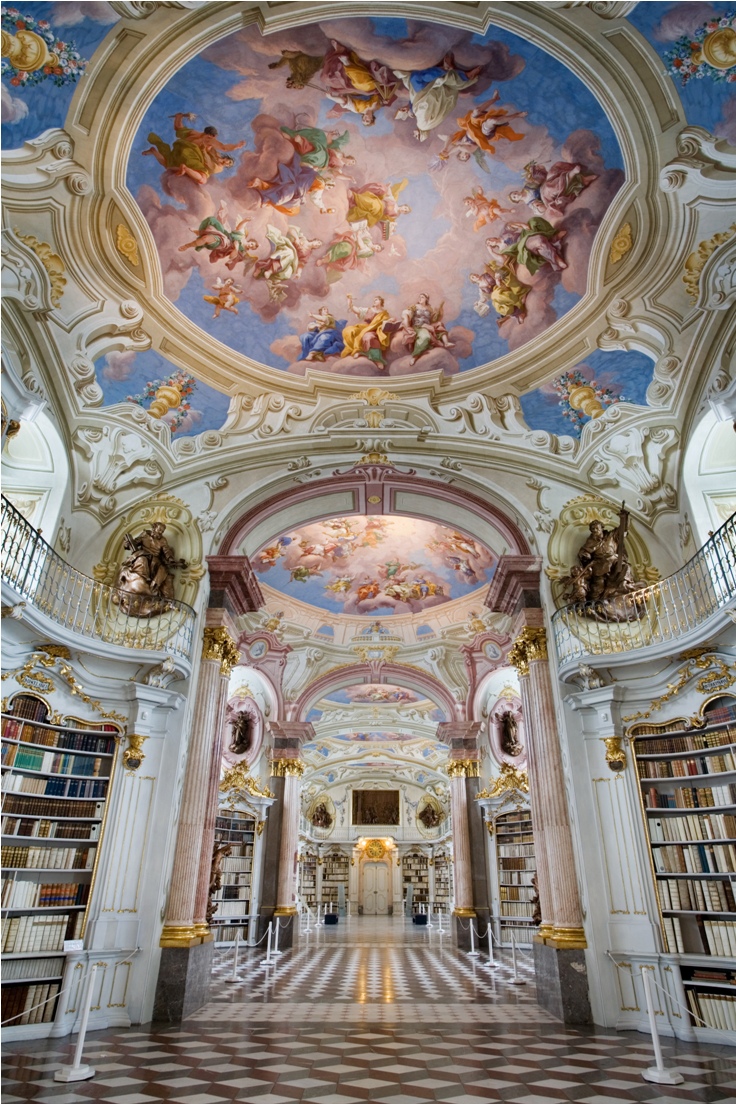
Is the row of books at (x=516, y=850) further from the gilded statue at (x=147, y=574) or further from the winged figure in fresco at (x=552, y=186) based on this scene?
the winged figure in fresco at (x=552, y=186)

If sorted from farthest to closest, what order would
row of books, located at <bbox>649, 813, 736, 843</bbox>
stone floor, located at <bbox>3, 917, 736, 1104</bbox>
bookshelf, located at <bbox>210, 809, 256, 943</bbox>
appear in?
bookshelf, located at <bbox>210, 809, 256, 943</bbox> < row of books, located at <bbox>649, 813, 736, 843</bbox> < stone floor, located at <bbox>3, 917, 736, 1104</bbox>

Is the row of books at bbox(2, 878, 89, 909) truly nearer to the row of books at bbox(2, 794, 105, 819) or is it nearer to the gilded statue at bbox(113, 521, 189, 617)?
the row of books at bbox(2, 794, 105, 819)

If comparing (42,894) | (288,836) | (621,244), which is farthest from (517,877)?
(621,244)

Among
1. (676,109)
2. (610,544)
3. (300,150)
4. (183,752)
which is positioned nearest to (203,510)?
(183,752)

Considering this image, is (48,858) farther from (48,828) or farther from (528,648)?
(528,648)

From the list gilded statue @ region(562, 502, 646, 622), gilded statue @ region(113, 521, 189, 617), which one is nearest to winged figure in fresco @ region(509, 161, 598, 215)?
gilded statue @ region(562, 502, 646, 622)

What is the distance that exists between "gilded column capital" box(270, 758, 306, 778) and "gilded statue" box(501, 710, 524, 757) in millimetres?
6659

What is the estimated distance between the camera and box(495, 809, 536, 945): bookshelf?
19.3m

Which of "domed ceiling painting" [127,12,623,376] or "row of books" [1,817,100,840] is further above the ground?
"domed ceiling painting" [127,12,623,376]

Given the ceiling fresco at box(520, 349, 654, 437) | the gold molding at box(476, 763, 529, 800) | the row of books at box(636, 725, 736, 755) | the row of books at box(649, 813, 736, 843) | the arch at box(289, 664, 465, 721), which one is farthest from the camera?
the arch at box(289, 664, 465, 721)

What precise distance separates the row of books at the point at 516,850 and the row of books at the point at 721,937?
10619mm

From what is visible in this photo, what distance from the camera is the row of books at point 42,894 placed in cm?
886

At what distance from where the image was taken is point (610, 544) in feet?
40.8

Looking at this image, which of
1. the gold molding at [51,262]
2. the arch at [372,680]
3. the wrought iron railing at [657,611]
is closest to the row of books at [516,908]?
the arch at [372,680]
